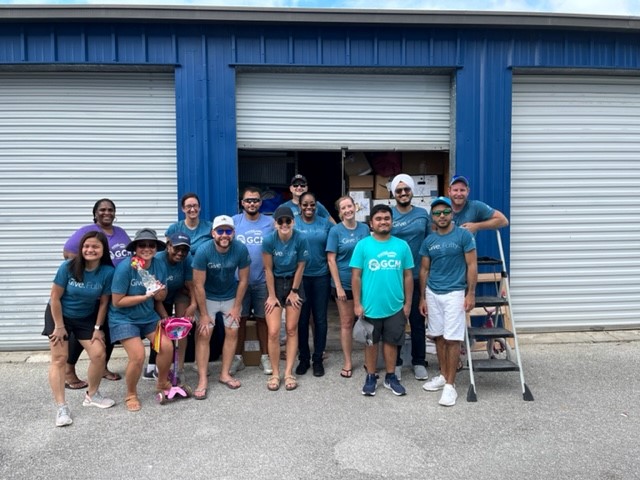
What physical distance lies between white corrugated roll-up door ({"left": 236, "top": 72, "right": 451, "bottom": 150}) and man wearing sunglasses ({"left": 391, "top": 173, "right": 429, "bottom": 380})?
1.71m

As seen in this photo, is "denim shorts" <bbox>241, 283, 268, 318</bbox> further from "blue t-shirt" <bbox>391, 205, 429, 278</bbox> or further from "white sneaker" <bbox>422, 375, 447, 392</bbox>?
"white sneaker" <bbox>422, 375, 447, 392</bbox>

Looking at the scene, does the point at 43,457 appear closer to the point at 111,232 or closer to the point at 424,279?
the point at 111,232

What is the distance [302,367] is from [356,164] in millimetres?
3118

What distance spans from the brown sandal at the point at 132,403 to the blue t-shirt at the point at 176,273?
0.88m

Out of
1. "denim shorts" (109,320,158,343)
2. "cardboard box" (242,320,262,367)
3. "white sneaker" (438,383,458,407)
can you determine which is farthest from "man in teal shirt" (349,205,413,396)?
"denim shorts" (109,320,158,343)

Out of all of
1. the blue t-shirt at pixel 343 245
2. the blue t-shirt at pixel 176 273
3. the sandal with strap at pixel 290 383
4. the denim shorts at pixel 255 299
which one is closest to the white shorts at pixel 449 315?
the blue t-shirt at pixel 343 245

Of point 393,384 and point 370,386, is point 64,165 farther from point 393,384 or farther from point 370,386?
point 393,384

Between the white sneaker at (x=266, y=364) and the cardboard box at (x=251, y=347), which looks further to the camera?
the cardboard box at (x=251, y=347)

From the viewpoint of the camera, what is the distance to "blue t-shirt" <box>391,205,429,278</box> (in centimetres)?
464

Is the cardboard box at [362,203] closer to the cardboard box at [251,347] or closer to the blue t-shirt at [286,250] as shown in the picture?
the blue t-shirt at [286,250]

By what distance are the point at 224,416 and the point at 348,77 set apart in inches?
170

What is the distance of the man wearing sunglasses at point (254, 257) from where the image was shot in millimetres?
4789

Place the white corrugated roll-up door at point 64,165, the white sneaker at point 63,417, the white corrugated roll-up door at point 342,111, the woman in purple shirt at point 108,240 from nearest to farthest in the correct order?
the white sneaker at point 63,417 → the woman in purple shirt at point 108,240 → the white corrugated roll-up door at point 64,165 → the white corrugated roll-up door at point 342,111

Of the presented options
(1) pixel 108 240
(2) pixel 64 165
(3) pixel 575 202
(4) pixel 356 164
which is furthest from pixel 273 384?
(3) pixel 575 202
